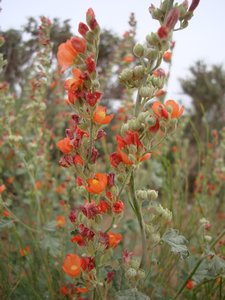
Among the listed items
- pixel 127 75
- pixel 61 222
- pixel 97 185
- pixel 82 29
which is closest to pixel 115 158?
pixel 97 185

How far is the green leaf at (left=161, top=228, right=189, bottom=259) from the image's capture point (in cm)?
74

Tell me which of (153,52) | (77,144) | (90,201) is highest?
(153,52)

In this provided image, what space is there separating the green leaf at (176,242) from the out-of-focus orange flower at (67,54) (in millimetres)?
454

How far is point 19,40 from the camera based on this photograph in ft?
8.43

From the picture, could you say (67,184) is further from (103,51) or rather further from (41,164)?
(103,51)

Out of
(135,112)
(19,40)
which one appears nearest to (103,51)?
(19,40)

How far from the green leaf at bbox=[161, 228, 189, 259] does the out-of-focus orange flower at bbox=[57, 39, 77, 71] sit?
45 centimetres

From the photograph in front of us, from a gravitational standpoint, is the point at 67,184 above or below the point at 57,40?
below

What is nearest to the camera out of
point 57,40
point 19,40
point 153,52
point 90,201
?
point 153,52

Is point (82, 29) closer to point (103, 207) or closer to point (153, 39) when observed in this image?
point (153, 39)

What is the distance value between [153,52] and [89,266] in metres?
0.50

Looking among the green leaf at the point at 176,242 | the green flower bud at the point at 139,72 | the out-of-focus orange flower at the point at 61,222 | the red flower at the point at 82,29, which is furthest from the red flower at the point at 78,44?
the out-of-focus orange flower at the point at 61,222

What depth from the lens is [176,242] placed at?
76cm

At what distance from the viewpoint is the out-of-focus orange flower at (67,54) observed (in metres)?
A: 0.74
